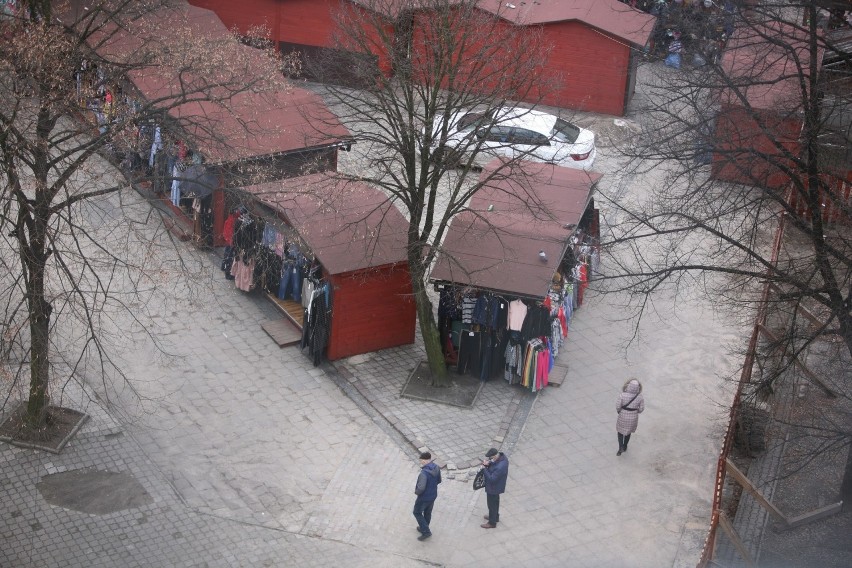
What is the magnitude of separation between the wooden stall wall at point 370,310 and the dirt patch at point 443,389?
83 cm

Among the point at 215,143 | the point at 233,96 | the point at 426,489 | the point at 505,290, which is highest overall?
the point at 233,96

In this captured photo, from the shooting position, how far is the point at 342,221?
18.9 meters

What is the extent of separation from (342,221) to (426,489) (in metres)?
5.64

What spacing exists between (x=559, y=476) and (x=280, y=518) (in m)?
3.96

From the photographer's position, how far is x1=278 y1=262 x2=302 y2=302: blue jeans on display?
19.9 metres

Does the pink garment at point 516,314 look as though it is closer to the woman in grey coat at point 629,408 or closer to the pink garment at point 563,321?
the pink garment at point 563,321

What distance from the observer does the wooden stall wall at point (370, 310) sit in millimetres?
18609

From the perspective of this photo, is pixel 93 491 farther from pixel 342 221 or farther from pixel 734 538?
pixel 734 538

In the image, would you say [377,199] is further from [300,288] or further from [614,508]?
[614,508]

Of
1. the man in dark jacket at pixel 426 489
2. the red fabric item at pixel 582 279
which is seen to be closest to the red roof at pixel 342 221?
the red fabric item at pixel 582 279

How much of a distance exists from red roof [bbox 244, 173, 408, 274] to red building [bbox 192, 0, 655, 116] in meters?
9.53

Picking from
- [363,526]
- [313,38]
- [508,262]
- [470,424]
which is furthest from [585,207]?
[313,38]

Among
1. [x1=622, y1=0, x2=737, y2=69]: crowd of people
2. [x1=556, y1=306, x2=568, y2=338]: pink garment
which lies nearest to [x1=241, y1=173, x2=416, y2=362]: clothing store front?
[x1=556, y1=306, x2=568, y2=338]: pink garment

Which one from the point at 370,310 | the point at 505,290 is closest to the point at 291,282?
the point at 370,310
